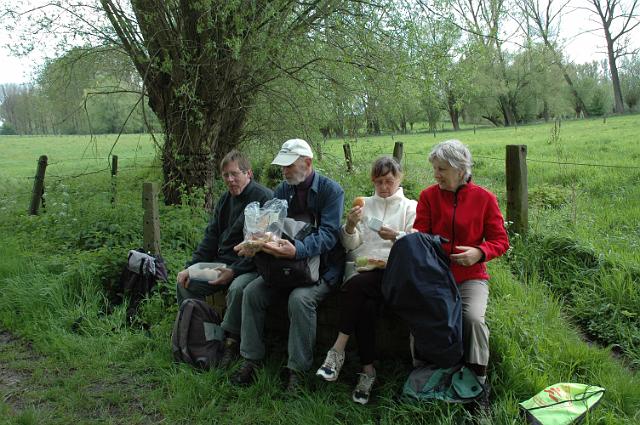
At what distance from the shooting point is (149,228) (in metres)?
4.71

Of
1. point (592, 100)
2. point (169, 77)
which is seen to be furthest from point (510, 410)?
point (592, 100)

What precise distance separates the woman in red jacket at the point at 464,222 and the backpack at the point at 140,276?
261 cm

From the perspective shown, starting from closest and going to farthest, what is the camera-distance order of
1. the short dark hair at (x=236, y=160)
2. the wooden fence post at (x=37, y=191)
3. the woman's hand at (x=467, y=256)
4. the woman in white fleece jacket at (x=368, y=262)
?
1. the woman's hand at (x=467, y=256)
2. the woman in white fleece jacket at (x=368, y=262)
3. the short dark hair at (x=236, y=160)
4. the wooden fence post at (x=37, y=191)

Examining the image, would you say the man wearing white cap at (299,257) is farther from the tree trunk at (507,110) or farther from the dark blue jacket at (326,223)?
the tree trunk at (507,110)

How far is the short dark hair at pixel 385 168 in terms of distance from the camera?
3.42m

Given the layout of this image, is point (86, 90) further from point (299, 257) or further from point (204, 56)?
point (299, 257)

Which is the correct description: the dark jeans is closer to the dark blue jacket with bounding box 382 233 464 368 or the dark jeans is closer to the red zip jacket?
the dark blue jacket with bounding box 382 233 464 368

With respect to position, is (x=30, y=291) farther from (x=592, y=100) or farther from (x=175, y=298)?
(x=592, y=100)

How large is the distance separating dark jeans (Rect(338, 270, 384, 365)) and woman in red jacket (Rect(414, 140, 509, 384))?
1.64 ft

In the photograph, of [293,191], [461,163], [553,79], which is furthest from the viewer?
[553,79]

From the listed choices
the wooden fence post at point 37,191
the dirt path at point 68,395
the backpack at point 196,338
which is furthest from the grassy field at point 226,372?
the wooden fence post at point 37,191

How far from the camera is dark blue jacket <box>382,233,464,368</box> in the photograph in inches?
106

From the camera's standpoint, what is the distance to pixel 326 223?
3414 millimetres

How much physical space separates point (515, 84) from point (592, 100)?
13.8 metres
